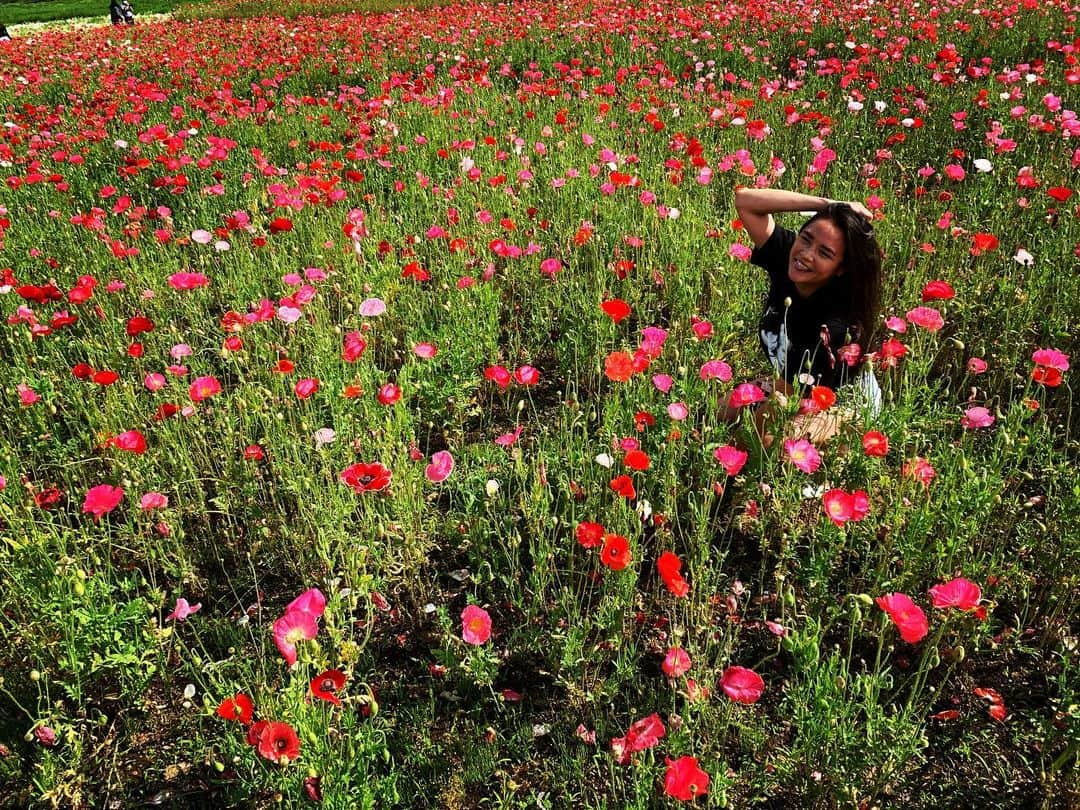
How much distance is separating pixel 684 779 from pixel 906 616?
25.4 inches

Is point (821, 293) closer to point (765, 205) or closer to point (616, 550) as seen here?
point (765, 205)

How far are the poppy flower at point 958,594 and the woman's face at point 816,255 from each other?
1291 millimetres

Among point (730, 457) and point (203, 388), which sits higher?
point (203, 388)

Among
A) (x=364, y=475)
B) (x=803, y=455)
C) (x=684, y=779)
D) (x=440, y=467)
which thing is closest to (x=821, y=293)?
(x=803, y=455)

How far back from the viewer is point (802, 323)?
2814 millimetres

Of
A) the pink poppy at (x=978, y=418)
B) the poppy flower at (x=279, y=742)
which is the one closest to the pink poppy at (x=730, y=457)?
the pink poppy at (x=978, y=418)

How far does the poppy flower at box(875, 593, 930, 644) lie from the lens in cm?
163

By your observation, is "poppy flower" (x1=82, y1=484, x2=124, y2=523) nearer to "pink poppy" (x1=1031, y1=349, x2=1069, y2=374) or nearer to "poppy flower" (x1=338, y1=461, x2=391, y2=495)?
"poppy flower" (x1=338, y1=461, x2=391, y2=495)

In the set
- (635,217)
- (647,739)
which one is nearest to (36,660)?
(647,739)

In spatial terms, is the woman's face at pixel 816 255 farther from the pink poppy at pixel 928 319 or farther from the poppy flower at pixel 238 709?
the poppy flower at pixel 238 709

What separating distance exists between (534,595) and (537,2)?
1357 centimetres

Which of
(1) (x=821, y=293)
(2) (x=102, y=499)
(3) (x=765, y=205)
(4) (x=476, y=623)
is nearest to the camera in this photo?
(4) (x=476, y=623)

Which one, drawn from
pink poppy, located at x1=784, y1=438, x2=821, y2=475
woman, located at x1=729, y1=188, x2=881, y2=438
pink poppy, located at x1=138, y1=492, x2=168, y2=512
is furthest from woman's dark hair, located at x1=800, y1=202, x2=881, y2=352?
pink poppy, located at x1=138, y1=492, x2=168, y2=512

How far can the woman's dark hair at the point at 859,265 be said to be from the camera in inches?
101
